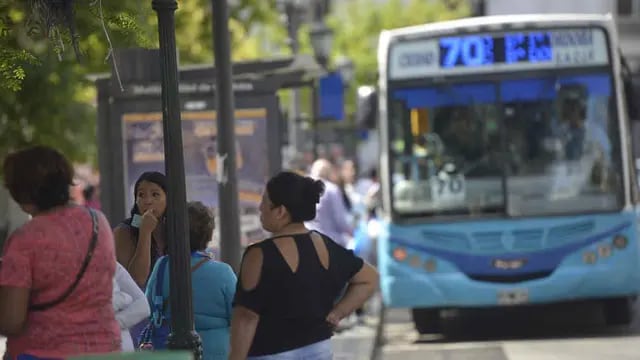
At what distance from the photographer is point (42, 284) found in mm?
5090

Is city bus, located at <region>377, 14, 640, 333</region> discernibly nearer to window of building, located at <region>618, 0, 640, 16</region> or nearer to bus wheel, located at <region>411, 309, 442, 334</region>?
bus wheel, located at <region>411, 309, 442, 334</region>

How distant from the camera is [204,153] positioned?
507 inches

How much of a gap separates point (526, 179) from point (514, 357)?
82.2 inches

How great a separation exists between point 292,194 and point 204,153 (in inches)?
269

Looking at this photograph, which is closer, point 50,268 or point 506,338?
point 50,268

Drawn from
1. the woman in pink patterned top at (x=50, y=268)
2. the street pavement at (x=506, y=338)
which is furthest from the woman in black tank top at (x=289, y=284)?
the street pavement at (x=506, y=338)

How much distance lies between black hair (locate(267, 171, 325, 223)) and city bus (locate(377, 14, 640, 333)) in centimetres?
899

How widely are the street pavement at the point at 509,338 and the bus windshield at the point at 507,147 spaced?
4.37ft

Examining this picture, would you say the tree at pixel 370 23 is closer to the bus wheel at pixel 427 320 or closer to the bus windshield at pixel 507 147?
the bus wheel at pixel 427 320

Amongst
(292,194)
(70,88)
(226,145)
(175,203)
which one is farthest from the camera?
(70,88)

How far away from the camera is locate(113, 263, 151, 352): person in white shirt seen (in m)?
5.77

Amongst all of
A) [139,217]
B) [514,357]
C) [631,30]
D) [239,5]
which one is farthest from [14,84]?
[631,30]

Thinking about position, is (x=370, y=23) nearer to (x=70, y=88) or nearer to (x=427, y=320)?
(x=70, y=88)

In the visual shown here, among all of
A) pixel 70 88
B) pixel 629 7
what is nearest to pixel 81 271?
pixel 70 88
